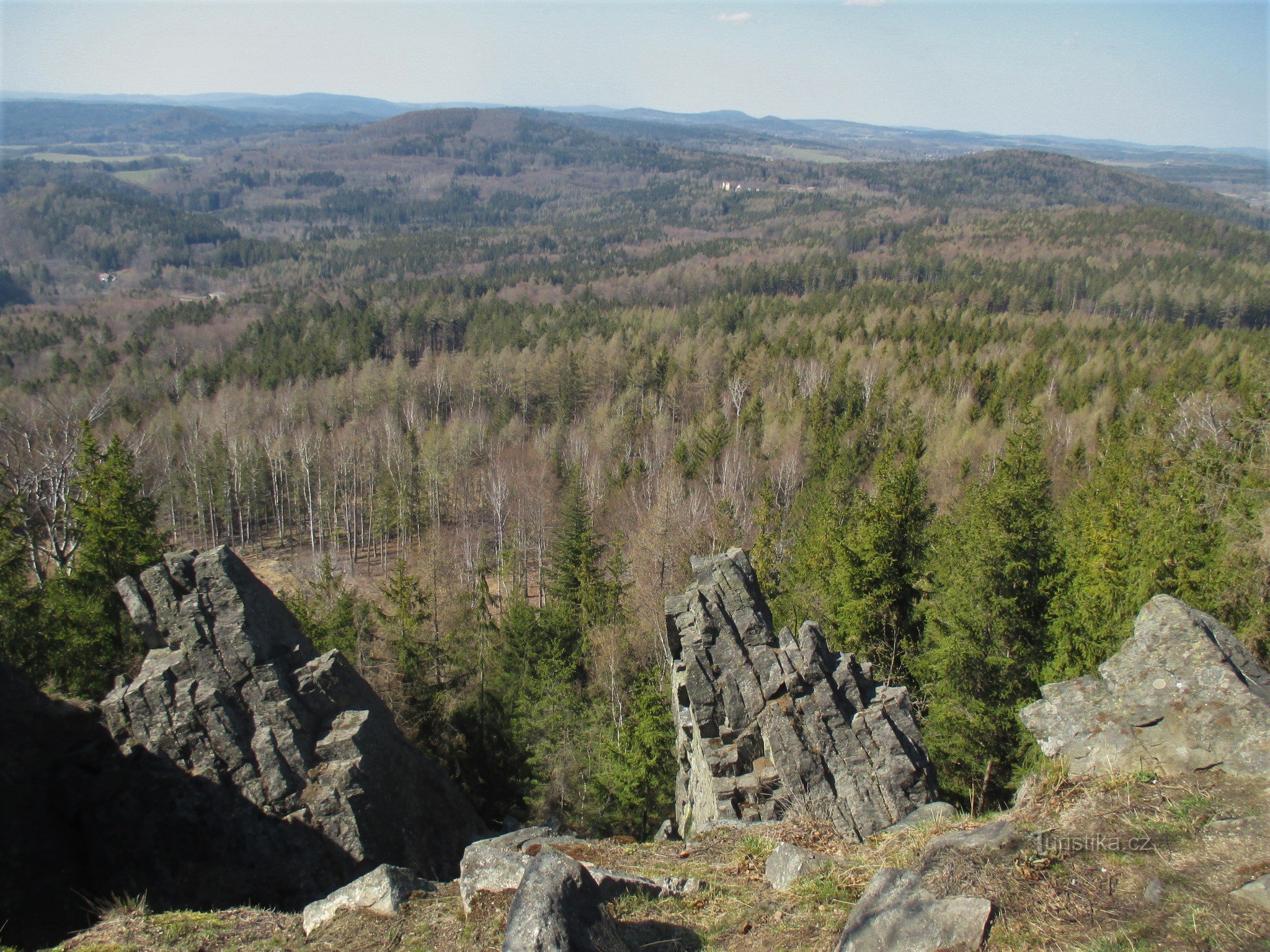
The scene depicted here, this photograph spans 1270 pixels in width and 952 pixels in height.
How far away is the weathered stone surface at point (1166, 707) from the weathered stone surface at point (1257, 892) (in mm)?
2410

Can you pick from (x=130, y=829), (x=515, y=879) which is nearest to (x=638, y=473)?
(x=130, y=829)

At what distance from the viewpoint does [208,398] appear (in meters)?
86.5

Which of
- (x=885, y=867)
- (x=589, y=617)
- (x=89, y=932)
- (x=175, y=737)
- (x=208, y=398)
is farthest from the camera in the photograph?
(x=208, y=398)

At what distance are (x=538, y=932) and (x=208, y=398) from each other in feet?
317

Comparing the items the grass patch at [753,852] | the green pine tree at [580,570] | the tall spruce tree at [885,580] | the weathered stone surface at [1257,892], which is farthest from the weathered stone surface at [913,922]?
the green pine tree at [580,570]

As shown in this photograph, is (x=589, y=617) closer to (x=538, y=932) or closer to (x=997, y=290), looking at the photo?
(x=538, y=932)

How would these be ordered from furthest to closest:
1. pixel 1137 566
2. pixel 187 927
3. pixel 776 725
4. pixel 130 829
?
pixel 1137 566 < pixel 776 725 < pixel 130 829 < pixel 187 927

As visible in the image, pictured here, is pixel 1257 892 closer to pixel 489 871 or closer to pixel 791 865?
pixel 791 865

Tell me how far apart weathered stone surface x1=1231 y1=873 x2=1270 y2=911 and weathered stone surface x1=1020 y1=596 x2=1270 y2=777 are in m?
2.41

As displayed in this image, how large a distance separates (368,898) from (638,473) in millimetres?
51496

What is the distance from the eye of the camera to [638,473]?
61.2 metres

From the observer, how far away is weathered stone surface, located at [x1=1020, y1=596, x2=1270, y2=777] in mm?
9219

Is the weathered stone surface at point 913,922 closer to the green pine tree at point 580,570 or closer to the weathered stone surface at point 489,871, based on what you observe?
the weathered stone surface at point 489,871

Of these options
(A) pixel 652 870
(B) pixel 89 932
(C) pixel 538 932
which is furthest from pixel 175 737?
(C) pixel 538 932
